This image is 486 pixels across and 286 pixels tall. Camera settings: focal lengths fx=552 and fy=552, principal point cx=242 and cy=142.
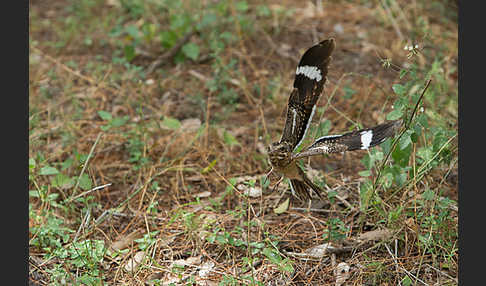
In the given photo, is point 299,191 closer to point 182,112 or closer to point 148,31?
point 182,112

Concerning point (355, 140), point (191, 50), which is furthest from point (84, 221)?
point (191, 50)

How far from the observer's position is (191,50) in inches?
167

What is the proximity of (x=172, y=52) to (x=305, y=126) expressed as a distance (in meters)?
2.09

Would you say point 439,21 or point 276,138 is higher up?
point 439,21

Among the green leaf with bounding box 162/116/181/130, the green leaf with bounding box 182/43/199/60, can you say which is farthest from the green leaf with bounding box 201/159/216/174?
the green leaf with bounding box 182/43/199/60

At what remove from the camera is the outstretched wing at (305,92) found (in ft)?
8.25

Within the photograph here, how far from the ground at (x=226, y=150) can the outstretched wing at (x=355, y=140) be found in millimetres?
213

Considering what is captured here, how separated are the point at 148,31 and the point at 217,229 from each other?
88.1 inches

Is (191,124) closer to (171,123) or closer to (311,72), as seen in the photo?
(171,123)

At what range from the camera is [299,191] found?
268 cm

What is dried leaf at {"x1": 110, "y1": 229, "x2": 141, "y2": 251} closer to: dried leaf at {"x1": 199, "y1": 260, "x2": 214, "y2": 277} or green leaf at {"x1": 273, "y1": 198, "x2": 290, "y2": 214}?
dried leaf at {"x1": 199, "y1": 260, "x2": 214, "y2": 277}

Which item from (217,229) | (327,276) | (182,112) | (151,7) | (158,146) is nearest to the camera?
(327,276)

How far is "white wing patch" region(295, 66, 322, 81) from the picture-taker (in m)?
2.54

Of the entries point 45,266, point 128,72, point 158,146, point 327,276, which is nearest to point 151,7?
point 128,72
